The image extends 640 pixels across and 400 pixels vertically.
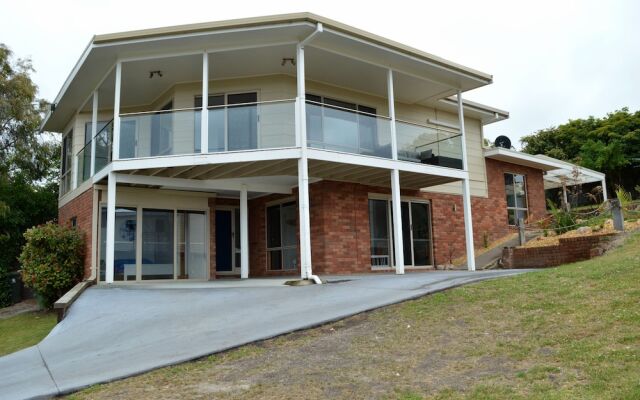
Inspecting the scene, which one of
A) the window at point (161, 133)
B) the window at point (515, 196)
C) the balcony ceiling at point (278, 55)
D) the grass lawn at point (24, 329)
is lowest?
the grass lawn at point (24, 329)

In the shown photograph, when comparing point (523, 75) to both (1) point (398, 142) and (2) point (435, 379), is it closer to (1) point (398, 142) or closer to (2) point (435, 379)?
(1) point (398, 142)

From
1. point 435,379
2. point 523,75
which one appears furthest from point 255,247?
point 523,75

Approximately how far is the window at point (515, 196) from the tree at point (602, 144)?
438 inches

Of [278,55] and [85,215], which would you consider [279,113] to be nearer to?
[278,55]

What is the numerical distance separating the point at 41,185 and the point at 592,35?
27.0 meters

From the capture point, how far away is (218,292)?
424 inches

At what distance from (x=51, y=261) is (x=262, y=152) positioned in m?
6.15

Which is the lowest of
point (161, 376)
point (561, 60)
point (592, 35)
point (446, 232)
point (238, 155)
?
point (161, 376)

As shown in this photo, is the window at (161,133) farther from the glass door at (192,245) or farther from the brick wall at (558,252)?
the brick wall at (558,252)

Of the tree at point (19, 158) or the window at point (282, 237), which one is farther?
the tree at point (19, 158)

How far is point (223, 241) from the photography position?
1747cm

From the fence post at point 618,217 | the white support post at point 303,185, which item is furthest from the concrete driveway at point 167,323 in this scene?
the fence post at point 618,217

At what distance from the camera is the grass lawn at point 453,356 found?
4934 millimetres

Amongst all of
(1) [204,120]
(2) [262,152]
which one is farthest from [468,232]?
(1) [204,120]
